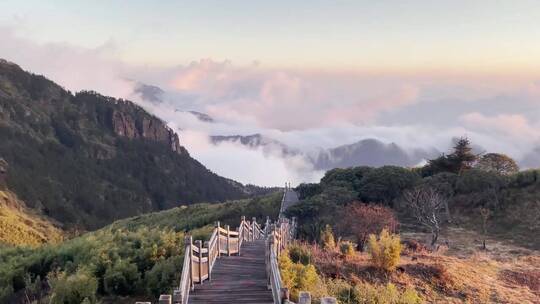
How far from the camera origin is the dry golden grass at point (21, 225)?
7481 cm

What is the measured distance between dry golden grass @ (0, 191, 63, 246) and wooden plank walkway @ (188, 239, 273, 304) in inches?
2005

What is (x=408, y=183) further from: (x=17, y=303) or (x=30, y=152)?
(x=30, y=152)

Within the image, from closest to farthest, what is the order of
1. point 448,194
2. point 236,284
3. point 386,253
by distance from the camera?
point 236,284 < point 386,253 < point 448,194

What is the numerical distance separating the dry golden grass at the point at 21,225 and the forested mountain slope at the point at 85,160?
6.58 m

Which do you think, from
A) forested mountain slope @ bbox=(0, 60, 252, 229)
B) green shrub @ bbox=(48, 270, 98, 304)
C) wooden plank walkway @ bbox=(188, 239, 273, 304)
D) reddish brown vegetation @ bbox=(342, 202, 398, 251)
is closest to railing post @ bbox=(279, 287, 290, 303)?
wooden plank walkway @ bbox=(188, 239, 273, 304)

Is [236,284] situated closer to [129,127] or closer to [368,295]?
[368,295]

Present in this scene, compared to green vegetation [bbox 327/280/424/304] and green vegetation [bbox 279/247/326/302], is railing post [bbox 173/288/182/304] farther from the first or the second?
green vegetation [bbox 327/280/424/304]

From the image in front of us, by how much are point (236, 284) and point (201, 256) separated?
126 centimetres

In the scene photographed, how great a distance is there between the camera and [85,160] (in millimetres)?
156875

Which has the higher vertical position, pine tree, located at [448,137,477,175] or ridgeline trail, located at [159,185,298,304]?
pine tree, located at [448,137,477,175]

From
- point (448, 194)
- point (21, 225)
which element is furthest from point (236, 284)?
point (21, 225)

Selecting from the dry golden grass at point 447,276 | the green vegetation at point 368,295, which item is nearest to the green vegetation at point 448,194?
the dry golden grass at point 447,276

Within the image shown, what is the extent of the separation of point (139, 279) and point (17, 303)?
15.9 ft

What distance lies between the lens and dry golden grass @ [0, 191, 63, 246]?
245 feet
